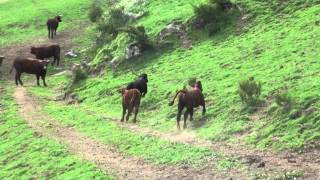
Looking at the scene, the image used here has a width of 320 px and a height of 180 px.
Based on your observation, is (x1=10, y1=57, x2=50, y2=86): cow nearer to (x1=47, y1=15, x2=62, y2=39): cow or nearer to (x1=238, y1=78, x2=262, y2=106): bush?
(x1=47, y1=15, x2=62, y2=39): cow

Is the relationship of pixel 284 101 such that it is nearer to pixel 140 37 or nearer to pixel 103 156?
pixel 103 156

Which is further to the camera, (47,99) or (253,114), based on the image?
(47,99)

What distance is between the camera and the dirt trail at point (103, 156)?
55.8 ft

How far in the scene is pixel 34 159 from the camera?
21188mm

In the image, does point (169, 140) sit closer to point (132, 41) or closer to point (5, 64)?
point (132, 41)

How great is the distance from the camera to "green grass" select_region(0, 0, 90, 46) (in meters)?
46.8

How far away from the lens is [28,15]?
5172 centimetres

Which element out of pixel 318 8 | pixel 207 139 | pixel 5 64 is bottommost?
pixel 5 64

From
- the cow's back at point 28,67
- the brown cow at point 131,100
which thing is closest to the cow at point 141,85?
the brown cow at point 131,100

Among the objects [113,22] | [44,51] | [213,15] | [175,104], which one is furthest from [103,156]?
[44,51]

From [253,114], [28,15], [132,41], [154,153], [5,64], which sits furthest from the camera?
[28,15]

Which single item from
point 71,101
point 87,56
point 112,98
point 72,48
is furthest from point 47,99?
point 72,48

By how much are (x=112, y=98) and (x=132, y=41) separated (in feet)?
21.4

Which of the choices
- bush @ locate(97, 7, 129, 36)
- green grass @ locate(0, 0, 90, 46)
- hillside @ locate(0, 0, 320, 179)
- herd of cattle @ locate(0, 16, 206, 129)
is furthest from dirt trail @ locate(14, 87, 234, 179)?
green grass @ locate(0, 0, 90, 46)
